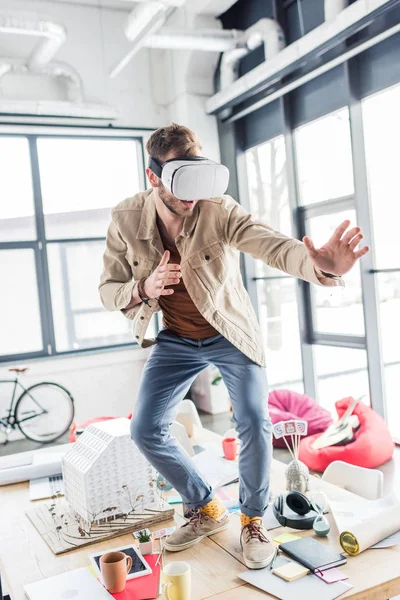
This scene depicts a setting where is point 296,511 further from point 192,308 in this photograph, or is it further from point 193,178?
point 193,178

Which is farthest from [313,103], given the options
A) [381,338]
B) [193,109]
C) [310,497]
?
[310,497]

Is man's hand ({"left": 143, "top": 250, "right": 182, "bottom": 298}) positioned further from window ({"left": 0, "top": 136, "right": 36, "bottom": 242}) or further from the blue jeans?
window ({"left": 0, "top": 136, "right": 36, "bottom": 242})

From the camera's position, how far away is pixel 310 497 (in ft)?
6.67

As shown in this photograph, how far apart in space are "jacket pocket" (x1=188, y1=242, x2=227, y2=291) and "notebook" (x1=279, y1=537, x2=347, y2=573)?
0.88 meters

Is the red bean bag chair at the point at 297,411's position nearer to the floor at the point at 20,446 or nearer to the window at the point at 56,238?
the window at the point at 56,238

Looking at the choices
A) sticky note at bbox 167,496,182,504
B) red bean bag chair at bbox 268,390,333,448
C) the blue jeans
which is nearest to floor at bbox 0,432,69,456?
red bean bag chair at bbox 268,390,333,448

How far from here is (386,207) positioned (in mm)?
4305

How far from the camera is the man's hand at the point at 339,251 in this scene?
164 cm

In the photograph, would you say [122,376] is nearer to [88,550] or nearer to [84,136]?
[84,136]

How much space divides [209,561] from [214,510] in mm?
258

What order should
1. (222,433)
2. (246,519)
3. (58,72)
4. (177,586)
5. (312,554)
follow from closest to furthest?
(177,586)
(312,554)
(246,519)
(222,433)
(58,72)

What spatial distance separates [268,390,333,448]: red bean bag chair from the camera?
453cm

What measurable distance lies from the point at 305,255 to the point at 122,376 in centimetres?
446

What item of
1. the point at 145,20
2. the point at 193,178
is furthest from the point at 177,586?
the point at 145,20
